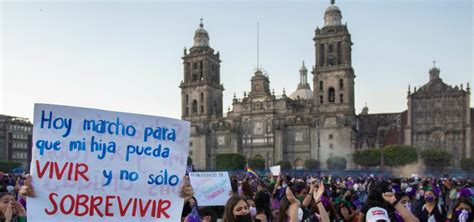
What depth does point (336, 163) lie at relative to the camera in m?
59.0

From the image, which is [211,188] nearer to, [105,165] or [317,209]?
[317,209]

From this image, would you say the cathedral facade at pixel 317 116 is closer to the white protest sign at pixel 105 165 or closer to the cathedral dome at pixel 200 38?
the cathedral dome at pixel 200 38

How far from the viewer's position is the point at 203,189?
8312 mm

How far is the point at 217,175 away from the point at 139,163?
463cm

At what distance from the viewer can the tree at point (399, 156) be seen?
55.4 m

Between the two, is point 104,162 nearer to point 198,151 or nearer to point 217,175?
point 217,175

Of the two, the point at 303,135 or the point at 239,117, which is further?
the point at 239,117

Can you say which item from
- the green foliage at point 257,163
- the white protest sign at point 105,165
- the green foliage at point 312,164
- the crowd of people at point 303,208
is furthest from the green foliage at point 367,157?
the white protest sign at point 105,165

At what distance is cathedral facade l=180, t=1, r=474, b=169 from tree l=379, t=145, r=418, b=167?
14.4 feet

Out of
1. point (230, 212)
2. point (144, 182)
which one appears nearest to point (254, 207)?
point (230, 212)

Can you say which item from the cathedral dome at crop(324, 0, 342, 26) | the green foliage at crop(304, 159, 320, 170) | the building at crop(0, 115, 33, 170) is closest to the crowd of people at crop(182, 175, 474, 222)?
the green foliage at crop(304, 159, 320, 170)

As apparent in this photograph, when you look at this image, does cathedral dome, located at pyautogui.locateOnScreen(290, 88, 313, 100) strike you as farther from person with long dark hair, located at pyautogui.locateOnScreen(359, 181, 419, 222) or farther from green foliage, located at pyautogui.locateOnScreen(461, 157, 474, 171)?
person with long dark hair, located at pyautogui.locateOnScreen(359, 181, 419, 222)

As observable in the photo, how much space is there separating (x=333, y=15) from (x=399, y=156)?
68.9 feet

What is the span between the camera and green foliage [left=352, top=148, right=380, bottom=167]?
56781 millimetres
